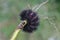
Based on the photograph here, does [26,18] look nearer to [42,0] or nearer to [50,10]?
[42,0]

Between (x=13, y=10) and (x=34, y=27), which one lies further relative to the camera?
(x=13, y=10)

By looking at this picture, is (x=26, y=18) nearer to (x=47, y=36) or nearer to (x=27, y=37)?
(x=47, y=36)

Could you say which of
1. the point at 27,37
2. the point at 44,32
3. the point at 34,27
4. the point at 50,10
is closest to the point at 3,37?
the point at 27,37

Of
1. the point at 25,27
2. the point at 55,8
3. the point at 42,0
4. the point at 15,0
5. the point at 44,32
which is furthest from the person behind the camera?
the point at 15,0

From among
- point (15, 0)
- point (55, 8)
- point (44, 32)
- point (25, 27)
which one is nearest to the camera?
point (25, 27)

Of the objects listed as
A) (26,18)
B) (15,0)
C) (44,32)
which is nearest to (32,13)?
(26,18)

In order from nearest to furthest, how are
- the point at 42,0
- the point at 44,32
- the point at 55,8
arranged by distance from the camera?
1. the point at 42,0
2. the point at 55,8
3. the point at 44,32

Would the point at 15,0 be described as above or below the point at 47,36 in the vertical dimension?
above

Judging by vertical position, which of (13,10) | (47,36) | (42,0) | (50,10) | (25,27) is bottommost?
(25,27)

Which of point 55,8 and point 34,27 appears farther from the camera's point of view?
point 55,8
